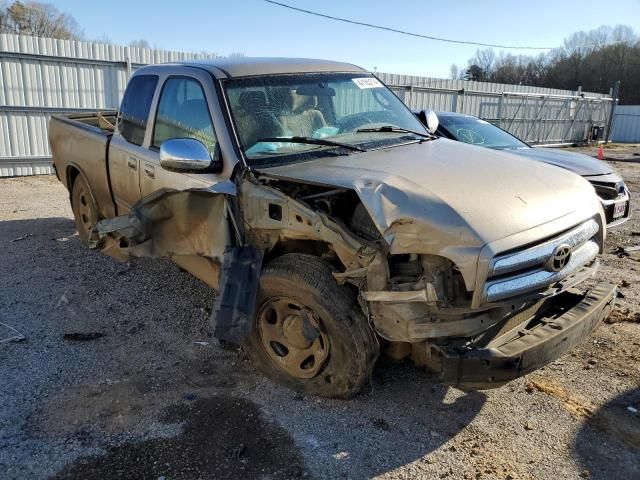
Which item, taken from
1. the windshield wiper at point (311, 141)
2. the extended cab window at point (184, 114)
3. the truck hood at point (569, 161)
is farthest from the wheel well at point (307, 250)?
the truck hood at point (569, 161)

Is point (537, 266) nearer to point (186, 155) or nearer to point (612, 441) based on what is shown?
point (612, 441)

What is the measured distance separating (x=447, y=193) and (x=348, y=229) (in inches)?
22.8

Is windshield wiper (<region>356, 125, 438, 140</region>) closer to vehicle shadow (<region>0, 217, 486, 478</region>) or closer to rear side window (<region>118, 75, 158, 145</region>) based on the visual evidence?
vehicle shadow (<region>0, 217, 486, 478</region>)

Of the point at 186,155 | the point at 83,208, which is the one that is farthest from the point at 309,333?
the point at 83,208

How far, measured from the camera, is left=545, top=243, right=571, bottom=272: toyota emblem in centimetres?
272

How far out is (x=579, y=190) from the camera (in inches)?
129

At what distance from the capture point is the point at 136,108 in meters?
4.83

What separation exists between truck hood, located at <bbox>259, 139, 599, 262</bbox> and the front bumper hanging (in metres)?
0.54

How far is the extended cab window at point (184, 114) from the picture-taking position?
12.3ft

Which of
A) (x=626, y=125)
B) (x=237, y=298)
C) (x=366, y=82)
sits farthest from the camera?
(x=626, y=125)

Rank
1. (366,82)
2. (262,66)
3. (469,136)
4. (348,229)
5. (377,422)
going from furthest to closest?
(469,136) < (366,82) < (262,66) < (377,422) < (348,229)

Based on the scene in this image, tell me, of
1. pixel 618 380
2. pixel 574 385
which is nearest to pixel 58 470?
pixel 574 385

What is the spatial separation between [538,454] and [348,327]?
1251 mm

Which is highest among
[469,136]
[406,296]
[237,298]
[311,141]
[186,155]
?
[311,141]
